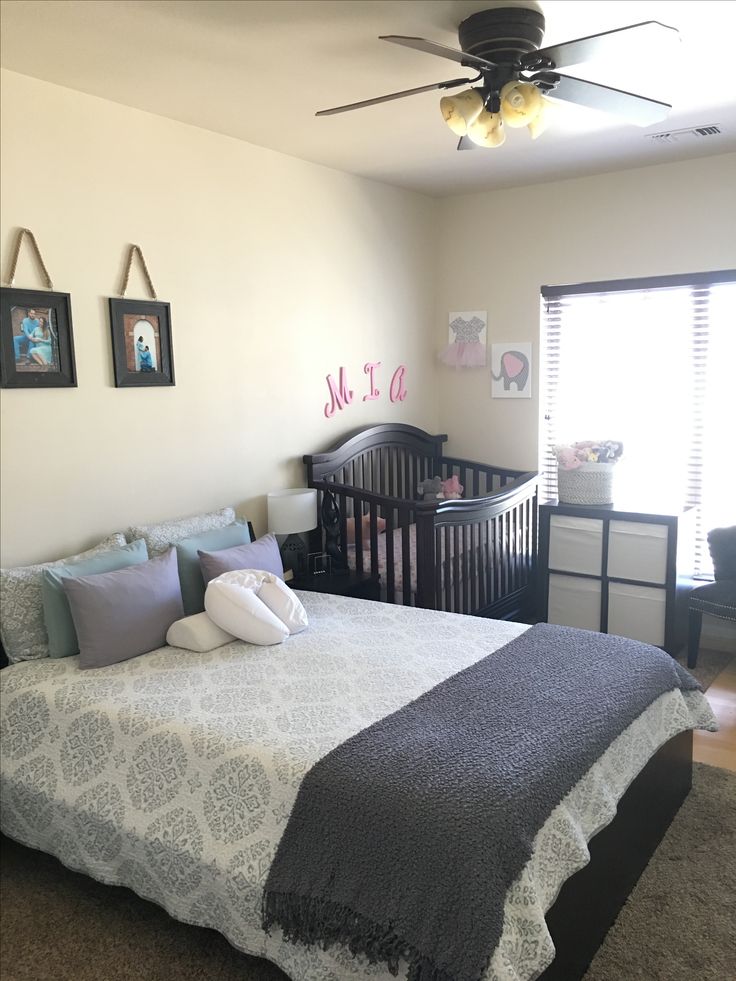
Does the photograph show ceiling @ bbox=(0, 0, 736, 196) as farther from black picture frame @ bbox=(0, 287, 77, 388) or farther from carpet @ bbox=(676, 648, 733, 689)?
carpet @ bbox=(676, 648, 733, 689)

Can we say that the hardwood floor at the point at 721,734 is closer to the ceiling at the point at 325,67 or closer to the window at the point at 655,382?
the window at the point at 655,382

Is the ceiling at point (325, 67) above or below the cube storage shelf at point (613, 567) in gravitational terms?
above

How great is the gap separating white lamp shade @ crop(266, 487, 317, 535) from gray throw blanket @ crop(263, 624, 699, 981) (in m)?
1.55

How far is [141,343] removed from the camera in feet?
10.5

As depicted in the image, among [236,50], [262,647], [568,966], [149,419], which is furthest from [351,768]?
[236,50]

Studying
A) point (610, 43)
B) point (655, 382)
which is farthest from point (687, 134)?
point (610, 43)

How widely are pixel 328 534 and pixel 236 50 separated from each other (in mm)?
2128

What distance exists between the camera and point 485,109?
2.37 meters

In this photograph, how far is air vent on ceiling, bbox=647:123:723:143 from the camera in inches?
138

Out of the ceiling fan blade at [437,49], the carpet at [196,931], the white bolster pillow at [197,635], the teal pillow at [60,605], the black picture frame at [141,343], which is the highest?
the ceiling fan blade at [437,49]

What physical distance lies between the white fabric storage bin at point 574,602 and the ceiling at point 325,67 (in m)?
2.11

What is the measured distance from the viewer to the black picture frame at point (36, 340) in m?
2.72

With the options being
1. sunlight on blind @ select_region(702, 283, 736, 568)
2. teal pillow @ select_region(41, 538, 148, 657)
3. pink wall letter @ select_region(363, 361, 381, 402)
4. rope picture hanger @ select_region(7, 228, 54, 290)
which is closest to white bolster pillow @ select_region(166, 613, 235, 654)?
teal pillow @ select_region(41, 538, 148, 657)

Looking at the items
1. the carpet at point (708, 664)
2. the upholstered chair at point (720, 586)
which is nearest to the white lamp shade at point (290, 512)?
the upholstered chair at point (720, 586)
